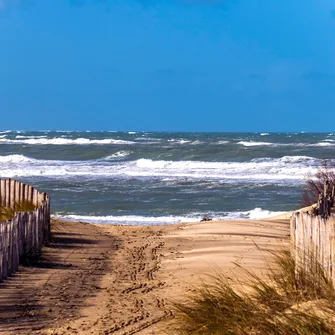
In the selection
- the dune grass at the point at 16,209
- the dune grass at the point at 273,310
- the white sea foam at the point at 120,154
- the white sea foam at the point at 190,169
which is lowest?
the dune grass at the point at 273,310

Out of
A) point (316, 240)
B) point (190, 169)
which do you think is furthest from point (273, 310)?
point (190, 169)

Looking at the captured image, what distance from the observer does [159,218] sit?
64.8ft

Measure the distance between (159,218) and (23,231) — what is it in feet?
30.7

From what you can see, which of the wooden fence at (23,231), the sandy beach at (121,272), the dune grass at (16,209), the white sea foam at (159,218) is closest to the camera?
the sandy beach at (121,272)

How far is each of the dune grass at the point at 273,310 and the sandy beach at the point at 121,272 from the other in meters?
0.48

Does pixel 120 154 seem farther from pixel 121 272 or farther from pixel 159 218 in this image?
pixel 121 272

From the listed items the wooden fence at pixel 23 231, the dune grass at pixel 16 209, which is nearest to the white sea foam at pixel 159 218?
the dune grass at pixel 16 209

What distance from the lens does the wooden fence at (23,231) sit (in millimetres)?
9539

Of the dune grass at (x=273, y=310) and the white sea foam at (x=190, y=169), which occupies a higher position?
the white sea foam at (x=190, y=169)

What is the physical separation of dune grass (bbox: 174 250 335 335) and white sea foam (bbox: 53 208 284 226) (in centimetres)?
1143

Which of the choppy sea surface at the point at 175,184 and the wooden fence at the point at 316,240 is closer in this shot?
the wooden fence at the point at 316,240

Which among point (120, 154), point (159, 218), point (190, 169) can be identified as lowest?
point (159, 218)

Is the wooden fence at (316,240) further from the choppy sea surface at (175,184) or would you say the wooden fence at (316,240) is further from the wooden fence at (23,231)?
the choppy sea surface at (175,184)

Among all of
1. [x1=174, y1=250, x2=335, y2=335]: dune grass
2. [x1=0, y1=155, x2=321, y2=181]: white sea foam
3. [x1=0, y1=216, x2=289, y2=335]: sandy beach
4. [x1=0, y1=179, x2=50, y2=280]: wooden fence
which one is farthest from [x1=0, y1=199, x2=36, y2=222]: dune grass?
[x1=0, y1=155, x2=321, y2=181]: white sea foam
